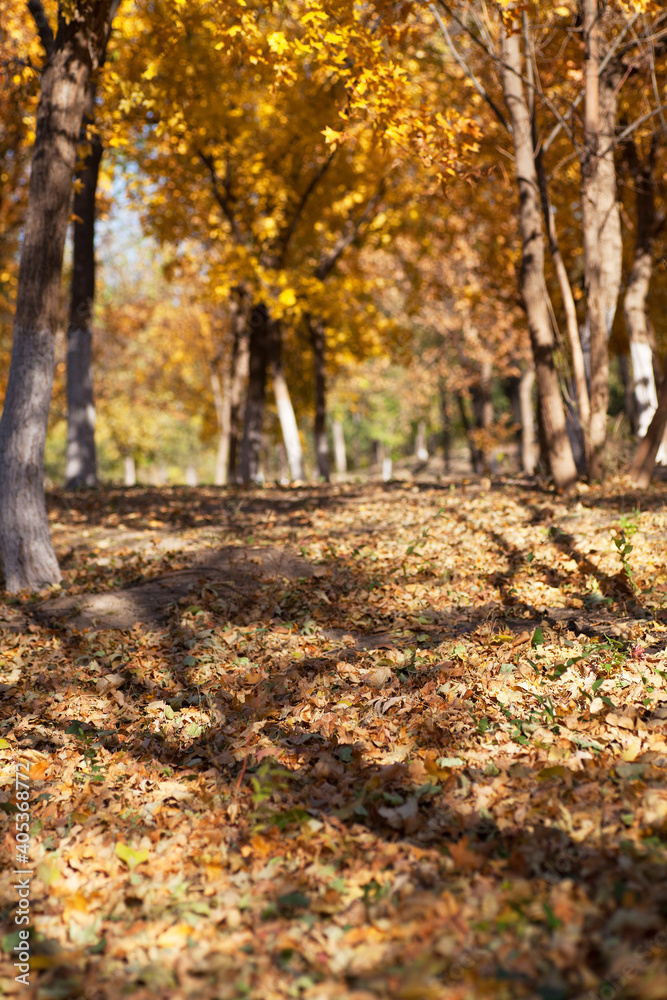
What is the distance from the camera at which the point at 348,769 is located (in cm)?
372

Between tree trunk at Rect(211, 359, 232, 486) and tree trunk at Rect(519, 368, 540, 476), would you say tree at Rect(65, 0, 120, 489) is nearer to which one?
tree trunk at Rect(519, 368, 540, 476)

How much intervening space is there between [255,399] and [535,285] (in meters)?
8.60

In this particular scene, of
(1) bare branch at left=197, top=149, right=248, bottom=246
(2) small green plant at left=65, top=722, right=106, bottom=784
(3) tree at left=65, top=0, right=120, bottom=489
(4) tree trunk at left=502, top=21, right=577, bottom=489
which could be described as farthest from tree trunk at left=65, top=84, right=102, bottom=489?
(2) small green plant at left=65, top=722, right=106, bottom=784

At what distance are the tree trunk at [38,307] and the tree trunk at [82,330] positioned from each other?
20.9 ft

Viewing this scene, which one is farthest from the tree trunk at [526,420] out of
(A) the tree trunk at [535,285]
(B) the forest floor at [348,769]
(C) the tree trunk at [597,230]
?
(B) the forest floor at [348,769]

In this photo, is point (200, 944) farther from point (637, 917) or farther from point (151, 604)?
point (151, 604)

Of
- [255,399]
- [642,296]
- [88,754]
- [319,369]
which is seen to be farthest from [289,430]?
[88,754]

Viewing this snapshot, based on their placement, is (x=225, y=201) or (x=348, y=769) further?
(x=225, y=201)

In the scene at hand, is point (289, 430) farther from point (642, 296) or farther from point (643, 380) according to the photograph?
point (642, 296)

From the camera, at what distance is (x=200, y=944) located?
2693 millimetres

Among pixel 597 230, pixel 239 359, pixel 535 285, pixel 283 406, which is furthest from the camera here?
pixel 239 359

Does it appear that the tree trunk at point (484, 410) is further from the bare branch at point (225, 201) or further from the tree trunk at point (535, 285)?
the tree trunk at point (535, 285)

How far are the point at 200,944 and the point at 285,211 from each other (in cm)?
1570

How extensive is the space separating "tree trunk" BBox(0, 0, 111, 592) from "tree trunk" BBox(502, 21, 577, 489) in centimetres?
532
